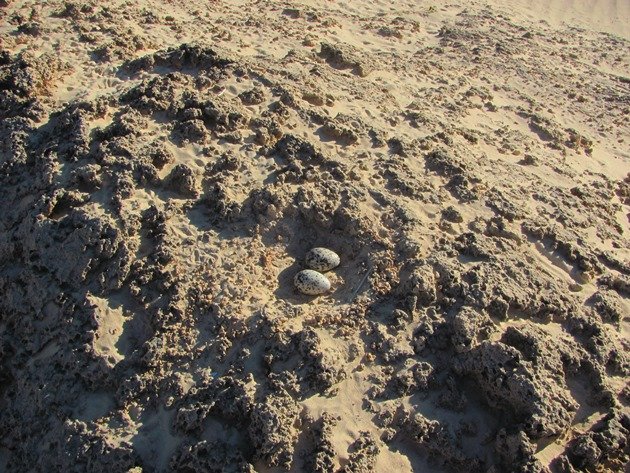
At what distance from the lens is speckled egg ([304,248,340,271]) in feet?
16.6

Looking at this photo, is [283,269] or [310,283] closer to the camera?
[310,283]

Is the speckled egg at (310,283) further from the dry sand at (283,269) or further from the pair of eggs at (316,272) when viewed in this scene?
the dry sand at (283,269)

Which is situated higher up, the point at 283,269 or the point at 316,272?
the point at 316,272

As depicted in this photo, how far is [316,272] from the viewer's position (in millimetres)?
4949

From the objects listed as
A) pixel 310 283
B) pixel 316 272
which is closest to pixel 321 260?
pixel 316 272

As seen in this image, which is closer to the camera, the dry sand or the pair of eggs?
the dry sand

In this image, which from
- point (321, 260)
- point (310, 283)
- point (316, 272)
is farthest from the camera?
point (321, 260)

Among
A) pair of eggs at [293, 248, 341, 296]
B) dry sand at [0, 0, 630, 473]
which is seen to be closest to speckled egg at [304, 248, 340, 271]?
pair of eggs at [293, 248, 341, 296]

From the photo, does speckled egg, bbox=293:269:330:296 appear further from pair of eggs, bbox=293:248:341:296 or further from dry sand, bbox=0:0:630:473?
dry sand, bbox=0:0:630:473

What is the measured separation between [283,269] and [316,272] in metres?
0.33

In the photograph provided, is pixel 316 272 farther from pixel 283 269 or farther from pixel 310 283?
pixel 283 269

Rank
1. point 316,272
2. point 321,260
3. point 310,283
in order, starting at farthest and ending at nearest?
point 321,260, point 316,272, point 310,283

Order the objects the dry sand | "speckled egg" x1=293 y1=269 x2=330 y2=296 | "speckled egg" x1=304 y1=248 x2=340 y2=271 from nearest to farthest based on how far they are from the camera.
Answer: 1. the dry sand
2. "speckled egg" x1=293 y1=269 x2=330 y2=296
3. "speckled egg" x1=304 y1=248 x2=340 y2=271

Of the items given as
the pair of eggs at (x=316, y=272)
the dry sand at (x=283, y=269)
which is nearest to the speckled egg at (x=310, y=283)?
the pair of eggs at (x=316, y=272)
